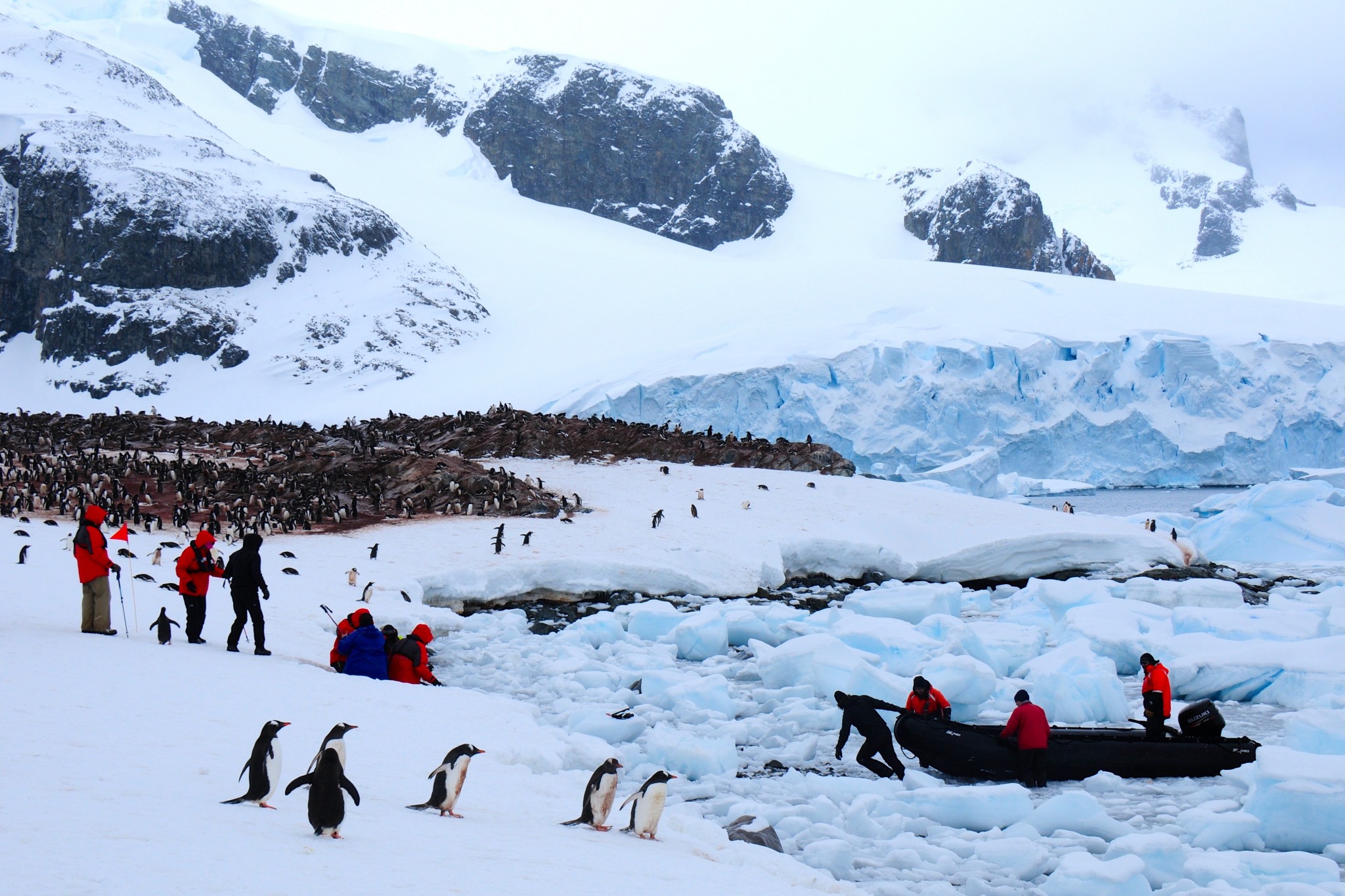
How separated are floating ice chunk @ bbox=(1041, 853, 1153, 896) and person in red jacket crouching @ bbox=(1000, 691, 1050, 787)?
1885mm

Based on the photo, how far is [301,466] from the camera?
20.7 m

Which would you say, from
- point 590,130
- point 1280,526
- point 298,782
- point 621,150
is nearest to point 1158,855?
point 298,782

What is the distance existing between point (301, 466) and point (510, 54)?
8770cm

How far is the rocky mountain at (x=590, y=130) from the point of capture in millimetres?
88688

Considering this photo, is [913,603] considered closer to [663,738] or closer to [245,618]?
[663,738]

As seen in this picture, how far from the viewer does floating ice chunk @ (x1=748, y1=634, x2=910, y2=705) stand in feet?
29.9

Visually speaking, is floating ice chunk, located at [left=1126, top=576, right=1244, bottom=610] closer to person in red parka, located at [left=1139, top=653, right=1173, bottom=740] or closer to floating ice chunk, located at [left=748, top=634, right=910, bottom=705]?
person in red parka, located at [left=1139, top=653, right=1173, bottom=740]

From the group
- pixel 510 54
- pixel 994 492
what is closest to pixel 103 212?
pixel 994 492

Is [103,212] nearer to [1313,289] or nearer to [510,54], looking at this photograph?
[510,54]

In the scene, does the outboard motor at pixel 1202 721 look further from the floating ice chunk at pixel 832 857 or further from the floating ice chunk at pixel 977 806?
the floating ice chunk at pixel 832 857

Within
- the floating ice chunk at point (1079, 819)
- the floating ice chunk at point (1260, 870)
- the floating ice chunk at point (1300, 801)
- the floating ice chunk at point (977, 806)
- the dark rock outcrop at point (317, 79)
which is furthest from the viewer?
the dark rock outcrop at point (317, 79)

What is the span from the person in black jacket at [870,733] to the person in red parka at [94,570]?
19.9 feet

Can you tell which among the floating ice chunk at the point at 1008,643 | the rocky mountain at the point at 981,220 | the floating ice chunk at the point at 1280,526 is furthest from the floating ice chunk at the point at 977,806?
the rocky mountain at the point at 981,220

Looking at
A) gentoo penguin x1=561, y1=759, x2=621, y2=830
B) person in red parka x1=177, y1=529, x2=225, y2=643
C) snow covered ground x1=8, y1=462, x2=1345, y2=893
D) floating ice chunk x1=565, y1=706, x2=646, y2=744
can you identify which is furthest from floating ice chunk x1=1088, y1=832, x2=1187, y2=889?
person in red parka x1=177, y1=529, x2=225, y2=643
